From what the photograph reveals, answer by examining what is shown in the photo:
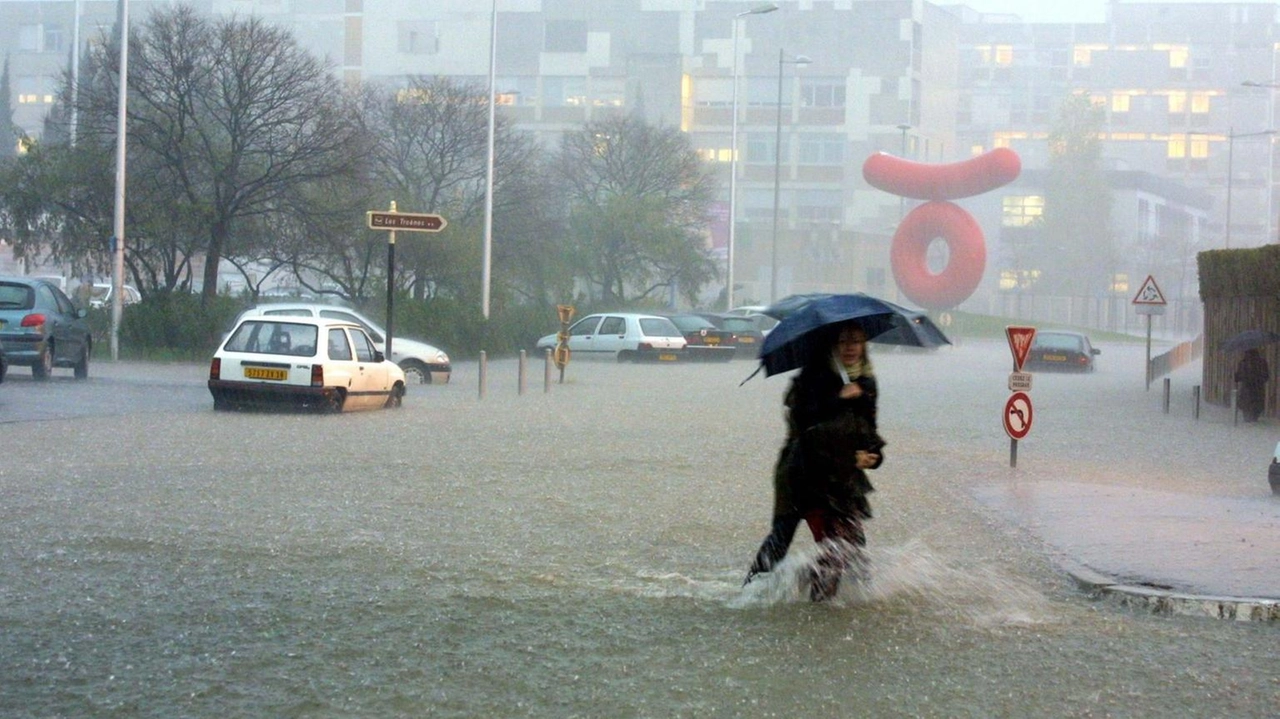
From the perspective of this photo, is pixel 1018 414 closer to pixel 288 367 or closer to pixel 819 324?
pixel 819 324

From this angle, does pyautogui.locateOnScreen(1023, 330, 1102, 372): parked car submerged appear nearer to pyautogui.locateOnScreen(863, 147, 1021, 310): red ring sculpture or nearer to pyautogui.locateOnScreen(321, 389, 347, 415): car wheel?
pyautogui.locateOnScreen(863, 147, 1021, 310): red ring sculpture

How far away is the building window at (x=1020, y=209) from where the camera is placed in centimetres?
11612

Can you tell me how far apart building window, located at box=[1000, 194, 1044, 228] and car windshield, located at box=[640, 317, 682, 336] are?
7758 centimetres

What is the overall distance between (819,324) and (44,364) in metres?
21.0

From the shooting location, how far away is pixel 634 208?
5978 cm

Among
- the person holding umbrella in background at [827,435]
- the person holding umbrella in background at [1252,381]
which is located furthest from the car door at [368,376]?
the person holding umbrella in background at [827,435]

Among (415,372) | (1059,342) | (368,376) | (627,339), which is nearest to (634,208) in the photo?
(627,339)

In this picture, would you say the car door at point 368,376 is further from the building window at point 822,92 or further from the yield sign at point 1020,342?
the building window at point 822,92

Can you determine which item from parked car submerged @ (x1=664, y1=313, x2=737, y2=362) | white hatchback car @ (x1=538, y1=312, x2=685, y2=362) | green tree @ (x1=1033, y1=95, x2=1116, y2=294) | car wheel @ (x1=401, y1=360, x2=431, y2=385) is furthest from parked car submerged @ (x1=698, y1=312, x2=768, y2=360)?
green tree @ (x1=1033, y1=95, x2=1116, y2=294)

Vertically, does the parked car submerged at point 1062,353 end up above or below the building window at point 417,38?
below

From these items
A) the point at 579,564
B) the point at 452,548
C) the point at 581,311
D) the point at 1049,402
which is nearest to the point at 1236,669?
the point at 579,564

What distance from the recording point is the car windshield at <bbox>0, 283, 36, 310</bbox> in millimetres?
25125

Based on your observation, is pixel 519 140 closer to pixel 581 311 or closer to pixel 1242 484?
pixel 581 311

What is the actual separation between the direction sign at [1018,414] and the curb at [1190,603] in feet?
25.0
